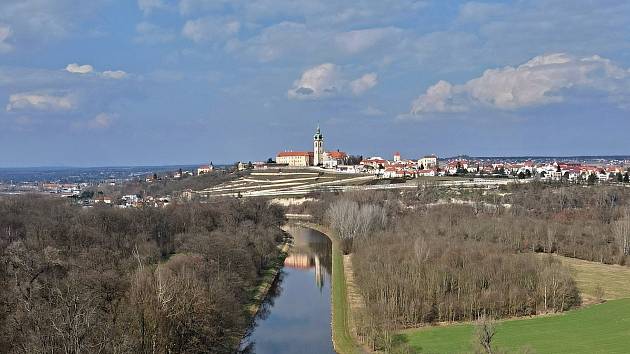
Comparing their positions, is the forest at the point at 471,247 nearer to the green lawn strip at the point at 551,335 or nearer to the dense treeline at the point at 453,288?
the dense treeline at the point at 453,288

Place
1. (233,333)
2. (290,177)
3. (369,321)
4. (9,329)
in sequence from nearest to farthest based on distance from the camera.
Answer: (9,329), (369,321), (233,333), (290,177)

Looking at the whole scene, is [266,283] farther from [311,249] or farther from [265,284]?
[311,249]

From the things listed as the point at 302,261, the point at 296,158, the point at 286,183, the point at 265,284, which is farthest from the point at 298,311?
the point at 296,158

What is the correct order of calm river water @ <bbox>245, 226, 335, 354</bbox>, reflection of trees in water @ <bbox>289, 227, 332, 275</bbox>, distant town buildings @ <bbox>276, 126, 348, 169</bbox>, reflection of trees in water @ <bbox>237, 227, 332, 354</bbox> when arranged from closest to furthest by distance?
calm river water @ <bbox>245, 226, 335, 354</bbox>, reflection of trees in water @ <bbox>237, 227, 332, 354</bbox>, reflection of trees in water @ <bbox>289, 227, 332, 275</bbox>, distant town buildings @ <bbox>276, 126, 348, 169</bbox>

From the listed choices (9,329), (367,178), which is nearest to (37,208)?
(9,329)

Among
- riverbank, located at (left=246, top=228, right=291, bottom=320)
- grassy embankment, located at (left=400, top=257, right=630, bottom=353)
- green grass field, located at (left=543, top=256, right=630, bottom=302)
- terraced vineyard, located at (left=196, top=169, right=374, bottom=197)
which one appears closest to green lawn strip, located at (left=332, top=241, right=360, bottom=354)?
grassy embankment, located at (left=400, top=257, right=630, bottom=353)

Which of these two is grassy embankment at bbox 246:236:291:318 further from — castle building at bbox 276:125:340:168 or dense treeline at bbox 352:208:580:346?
castle building at bbox 276:125:340:168

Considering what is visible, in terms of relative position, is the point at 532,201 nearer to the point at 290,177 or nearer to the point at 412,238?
the point at 412,238
